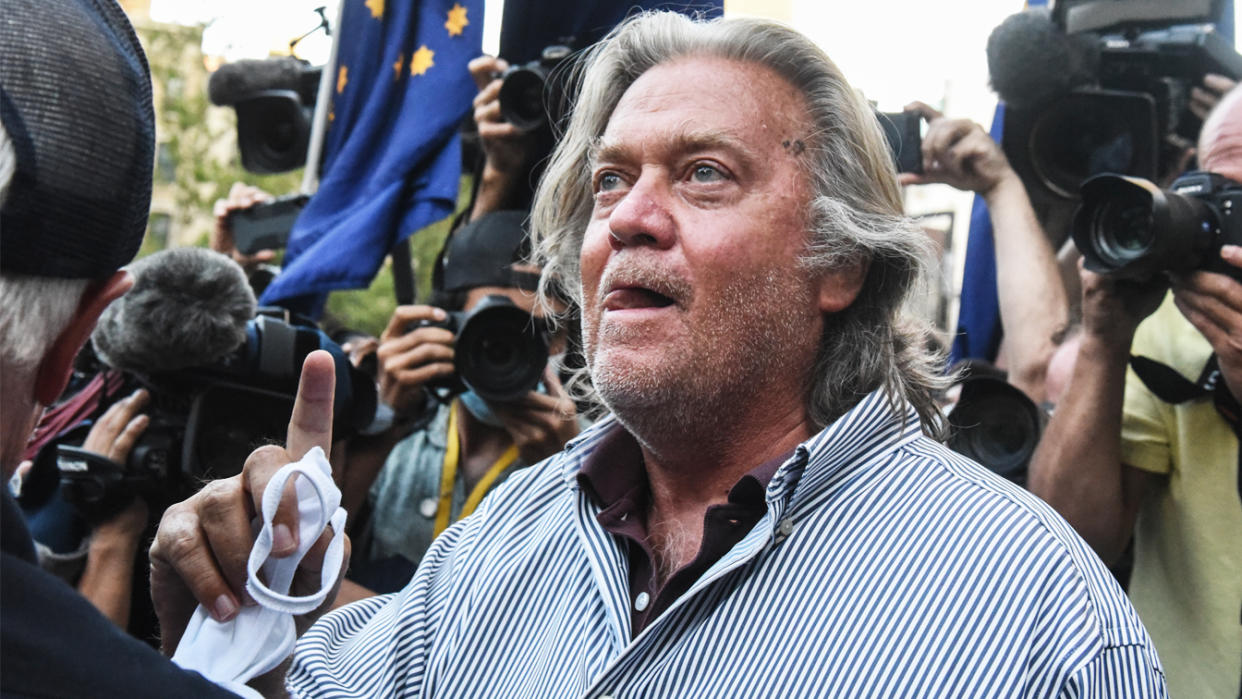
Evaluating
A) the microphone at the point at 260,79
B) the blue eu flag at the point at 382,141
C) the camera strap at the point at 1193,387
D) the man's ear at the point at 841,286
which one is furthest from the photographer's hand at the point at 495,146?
the camera strap at the point at 1193,387

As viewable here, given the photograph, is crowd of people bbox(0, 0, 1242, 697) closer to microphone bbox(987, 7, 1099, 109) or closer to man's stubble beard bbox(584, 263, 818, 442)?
man's stubble beard bbox(584, 263, 818, 442)

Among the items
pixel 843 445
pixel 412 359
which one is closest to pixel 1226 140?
pixel 843 445

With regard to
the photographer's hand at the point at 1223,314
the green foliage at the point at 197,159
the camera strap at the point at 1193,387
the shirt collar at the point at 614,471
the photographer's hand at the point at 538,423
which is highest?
the photographer's hand at the point at 1223,314

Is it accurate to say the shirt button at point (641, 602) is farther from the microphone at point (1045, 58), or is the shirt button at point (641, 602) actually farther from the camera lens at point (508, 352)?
the microphone at point (1045, 58)

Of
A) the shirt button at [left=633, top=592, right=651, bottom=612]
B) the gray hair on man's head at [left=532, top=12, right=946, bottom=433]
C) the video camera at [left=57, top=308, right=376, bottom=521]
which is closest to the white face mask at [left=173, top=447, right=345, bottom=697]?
the shirt button at [left=633, top=592, right=651, bottom=612]

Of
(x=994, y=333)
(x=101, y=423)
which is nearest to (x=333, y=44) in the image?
(x=101, y=423)

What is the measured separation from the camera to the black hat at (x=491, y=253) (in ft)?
12.0

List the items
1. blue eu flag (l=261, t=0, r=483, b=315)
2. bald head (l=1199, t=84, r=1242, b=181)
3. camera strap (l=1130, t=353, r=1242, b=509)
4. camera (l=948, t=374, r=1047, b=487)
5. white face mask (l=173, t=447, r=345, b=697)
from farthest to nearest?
blue eu flag (l=261, t=0, r=483, b=315) → camera (l=948, t=374, r=1047, b=487) → bald head (l=1199, t=84, r=1242, b=181) → camera strap (l=1130, t=353, r=1242, b=509) → white face mask (l=173, t=447, r=345, b=697)

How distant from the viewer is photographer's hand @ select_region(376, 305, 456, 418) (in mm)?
3377

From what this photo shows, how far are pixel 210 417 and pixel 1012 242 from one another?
7.01 ft

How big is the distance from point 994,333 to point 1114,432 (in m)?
1.12

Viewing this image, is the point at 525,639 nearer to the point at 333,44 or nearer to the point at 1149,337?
the point at 1149,337

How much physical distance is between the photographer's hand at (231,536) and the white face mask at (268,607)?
17 millimetres

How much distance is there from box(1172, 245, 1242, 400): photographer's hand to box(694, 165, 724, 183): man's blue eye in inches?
40.7
